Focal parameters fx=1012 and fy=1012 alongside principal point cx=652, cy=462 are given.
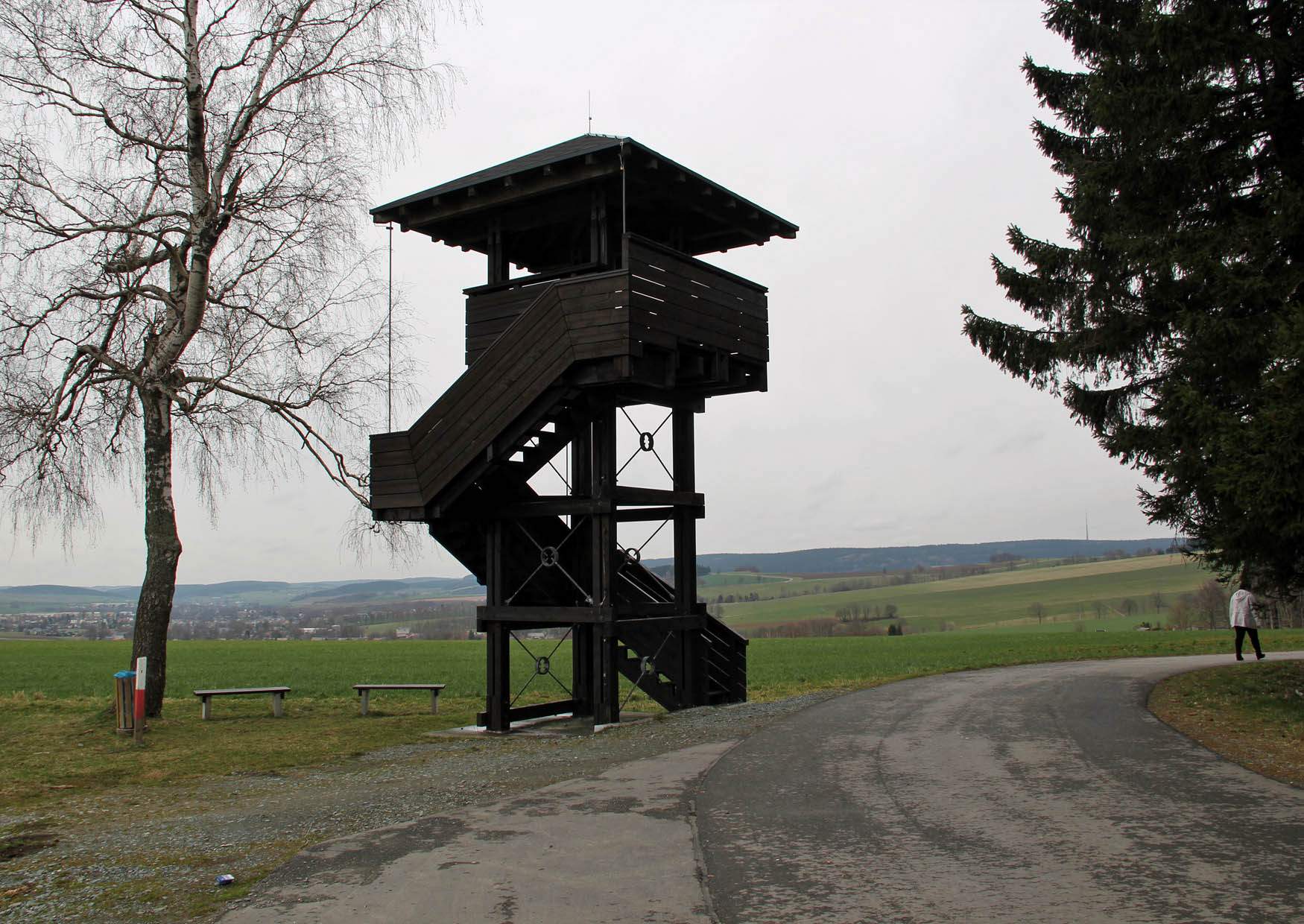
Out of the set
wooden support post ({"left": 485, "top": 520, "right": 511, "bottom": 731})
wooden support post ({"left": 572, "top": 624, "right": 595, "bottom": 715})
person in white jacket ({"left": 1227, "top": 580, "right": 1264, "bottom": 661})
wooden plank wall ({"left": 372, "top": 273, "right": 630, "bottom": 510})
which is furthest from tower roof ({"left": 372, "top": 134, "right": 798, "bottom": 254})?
person in white jacket ({"left": 1227, "top": 580, "right": 1264, "bottom": 661})

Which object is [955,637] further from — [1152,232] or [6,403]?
[6,403]

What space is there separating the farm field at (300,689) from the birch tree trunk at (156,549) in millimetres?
1220

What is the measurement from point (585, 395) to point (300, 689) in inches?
719

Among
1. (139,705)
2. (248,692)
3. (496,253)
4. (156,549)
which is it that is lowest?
(248,692)

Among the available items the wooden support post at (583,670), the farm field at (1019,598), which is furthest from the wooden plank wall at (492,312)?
the farm field at (1019,598)

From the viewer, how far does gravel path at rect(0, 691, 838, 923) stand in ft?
21.3

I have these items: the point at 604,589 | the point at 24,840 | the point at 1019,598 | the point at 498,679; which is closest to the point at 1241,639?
the point at 604,589

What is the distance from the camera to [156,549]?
17.7 m

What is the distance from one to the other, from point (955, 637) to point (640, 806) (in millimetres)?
49549

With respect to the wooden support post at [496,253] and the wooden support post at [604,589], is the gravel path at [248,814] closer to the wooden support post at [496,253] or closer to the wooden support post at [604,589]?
the wooden support post at [604,589]

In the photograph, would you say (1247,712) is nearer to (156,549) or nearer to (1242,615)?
(1242,615)

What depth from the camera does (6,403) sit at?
15891mm

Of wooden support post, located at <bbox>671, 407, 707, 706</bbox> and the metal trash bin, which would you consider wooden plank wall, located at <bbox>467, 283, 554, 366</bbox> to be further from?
the metal trash bin

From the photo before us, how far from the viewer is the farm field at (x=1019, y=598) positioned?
74.9 metres
